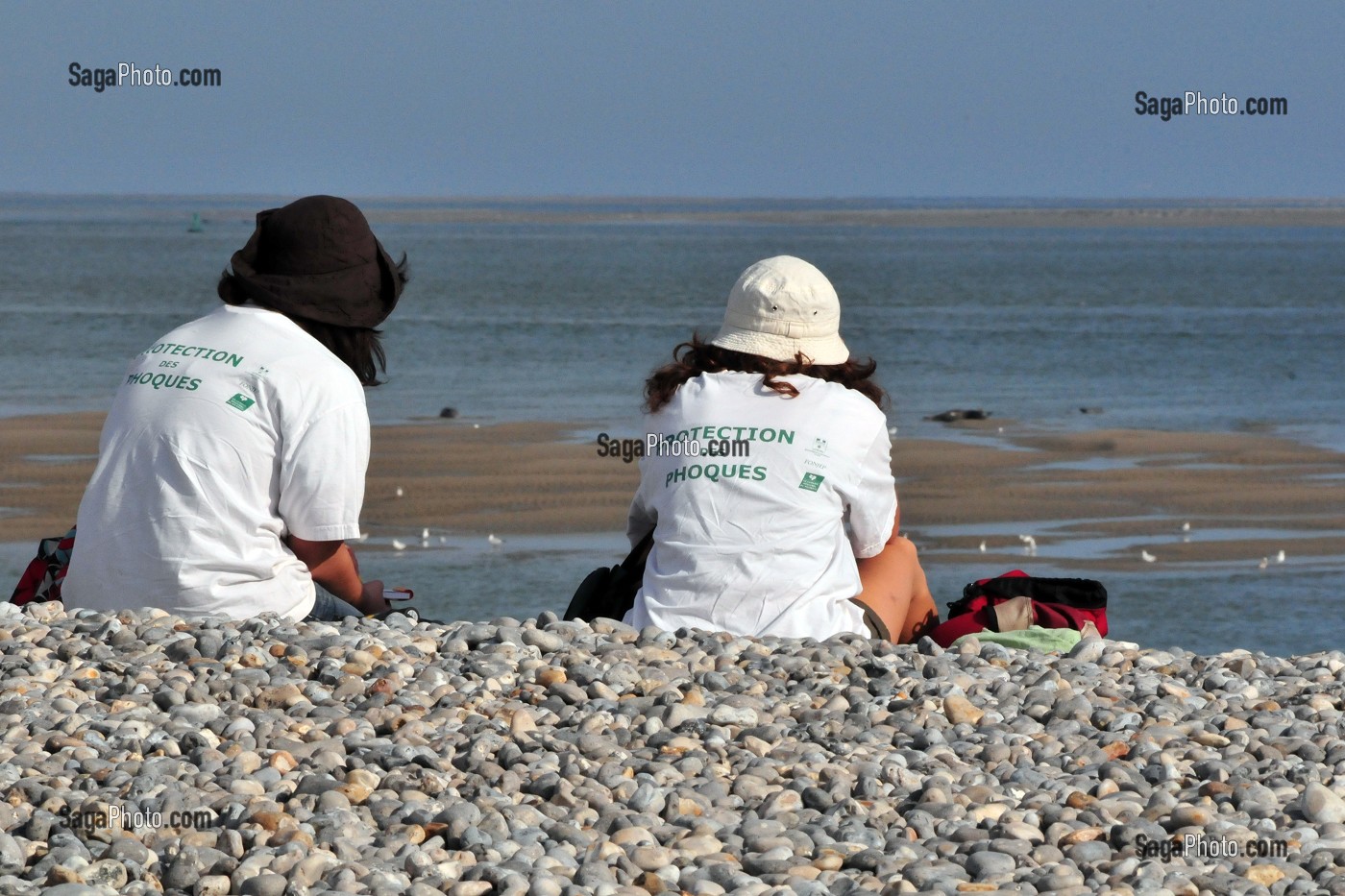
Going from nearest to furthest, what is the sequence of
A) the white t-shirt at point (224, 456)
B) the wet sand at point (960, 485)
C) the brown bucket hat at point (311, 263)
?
the white t-shirt at point (224, 456) → the brown bucket hat at point (311, 263) → the wet sand at point (960, 485)

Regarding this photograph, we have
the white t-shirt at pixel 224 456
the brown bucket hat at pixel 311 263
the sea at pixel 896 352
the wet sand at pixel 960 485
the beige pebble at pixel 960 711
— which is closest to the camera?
the beige pebble at pixel 960 711

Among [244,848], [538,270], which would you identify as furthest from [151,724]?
[538,270]

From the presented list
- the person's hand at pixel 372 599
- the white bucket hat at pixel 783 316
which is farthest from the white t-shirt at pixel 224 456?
the white bucket hat at pixel 783 316

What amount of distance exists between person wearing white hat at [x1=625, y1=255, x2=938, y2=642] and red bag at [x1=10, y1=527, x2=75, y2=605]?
6.25ft

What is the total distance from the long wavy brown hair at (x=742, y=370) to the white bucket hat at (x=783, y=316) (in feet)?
0.07

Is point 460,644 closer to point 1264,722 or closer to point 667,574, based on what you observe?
point 667,574

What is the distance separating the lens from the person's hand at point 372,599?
17.4ft

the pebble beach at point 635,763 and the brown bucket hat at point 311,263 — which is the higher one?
the brown bucket hat at point 311,263

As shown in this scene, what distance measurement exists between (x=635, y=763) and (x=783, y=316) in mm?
1563

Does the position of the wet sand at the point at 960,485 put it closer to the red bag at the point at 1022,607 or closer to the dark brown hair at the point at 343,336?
the red bag at the point at 1022,607

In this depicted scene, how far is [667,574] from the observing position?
15.8 ft

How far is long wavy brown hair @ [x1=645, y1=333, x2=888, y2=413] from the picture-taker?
15.9 feet

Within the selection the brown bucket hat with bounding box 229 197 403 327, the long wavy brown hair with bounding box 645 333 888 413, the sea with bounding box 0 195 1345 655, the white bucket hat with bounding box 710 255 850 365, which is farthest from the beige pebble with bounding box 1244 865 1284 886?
the sea with bounding box 0 195 1345 655

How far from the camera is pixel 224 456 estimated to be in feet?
15.1
